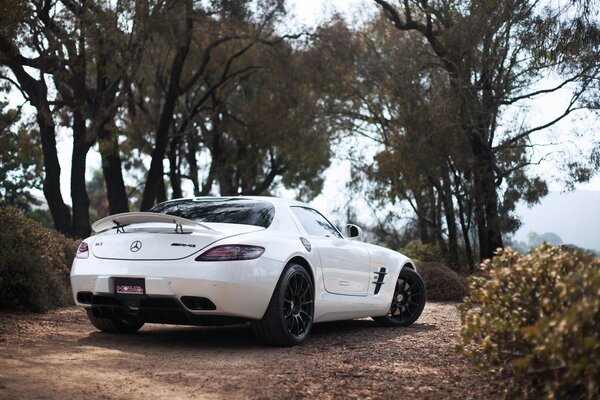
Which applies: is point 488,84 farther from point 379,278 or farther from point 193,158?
point 193,158

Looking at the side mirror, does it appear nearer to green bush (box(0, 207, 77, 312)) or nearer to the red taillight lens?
the red taillight lens

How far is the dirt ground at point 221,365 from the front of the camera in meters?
5.10

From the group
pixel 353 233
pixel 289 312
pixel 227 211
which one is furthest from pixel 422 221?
pixel 289 312

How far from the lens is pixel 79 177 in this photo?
20.7 m

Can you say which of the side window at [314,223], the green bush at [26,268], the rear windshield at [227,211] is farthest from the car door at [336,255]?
the green bush at [26,268]

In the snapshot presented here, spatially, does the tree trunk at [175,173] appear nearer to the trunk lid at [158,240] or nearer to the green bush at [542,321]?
the trunk lid at [158,240]

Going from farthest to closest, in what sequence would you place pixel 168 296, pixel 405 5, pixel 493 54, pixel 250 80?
pixel 250 80, pixel 405 5, pixel 493 54, pixel 168 296

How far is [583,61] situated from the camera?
1669 cm

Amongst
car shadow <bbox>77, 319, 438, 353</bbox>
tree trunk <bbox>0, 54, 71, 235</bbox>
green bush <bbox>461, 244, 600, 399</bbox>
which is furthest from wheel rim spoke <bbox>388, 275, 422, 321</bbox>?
tree trunk <bbox>0, 54, 71, 235</bbox>

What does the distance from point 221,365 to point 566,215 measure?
63.9 ft

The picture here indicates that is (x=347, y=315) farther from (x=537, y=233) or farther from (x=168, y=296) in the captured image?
(x=537, y=233)

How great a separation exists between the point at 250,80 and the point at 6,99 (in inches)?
535

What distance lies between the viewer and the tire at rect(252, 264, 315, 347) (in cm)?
688

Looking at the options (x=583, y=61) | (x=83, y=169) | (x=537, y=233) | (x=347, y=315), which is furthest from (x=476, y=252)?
(x=347, y=315)
